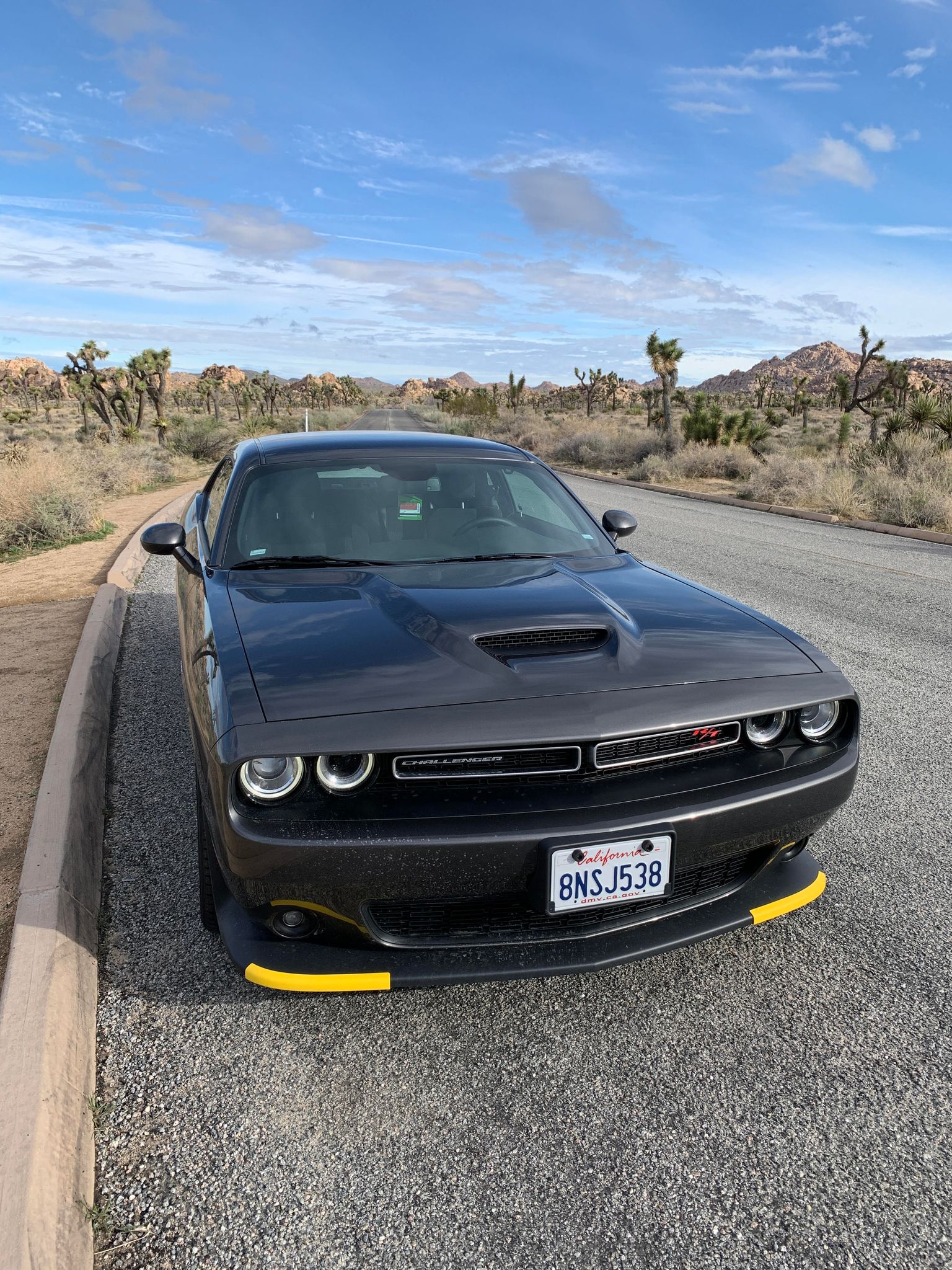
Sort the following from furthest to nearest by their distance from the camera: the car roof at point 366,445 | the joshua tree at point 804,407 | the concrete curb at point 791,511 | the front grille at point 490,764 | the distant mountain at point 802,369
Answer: the distant mountain at point 802,369
the joshua tree at point 804,407
the concrete curb at point 791,511
the car roof at point 366,445
the front grille at point 490,764

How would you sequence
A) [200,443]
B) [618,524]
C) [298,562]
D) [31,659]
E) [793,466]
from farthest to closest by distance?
[200,443]
[793,466]
[31,659]
[618,524]
[298,562]

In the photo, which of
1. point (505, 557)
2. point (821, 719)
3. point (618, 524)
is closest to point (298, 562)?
point (505, 557)

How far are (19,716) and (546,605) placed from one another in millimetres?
3192

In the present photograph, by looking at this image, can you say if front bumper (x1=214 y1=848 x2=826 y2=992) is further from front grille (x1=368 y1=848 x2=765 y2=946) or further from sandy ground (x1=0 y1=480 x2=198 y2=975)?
sandy ground (x1=0 y1=480 x2=198 y2=975)

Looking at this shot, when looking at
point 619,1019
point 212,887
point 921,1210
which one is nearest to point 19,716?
point 212,887

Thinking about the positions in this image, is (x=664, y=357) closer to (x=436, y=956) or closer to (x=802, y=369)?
(x=436, y=956)

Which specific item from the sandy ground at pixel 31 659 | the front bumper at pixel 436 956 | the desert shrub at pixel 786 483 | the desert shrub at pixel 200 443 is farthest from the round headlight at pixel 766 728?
the desert shrub at pixel 200 443

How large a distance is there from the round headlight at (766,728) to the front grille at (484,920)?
486 millimetres

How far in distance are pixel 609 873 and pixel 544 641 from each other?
703 millimetres

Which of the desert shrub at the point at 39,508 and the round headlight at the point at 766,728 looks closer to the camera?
the round headlight at the point at 766,728

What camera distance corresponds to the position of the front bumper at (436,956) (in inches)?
82.4

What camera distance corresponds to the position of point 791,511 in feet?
52.6

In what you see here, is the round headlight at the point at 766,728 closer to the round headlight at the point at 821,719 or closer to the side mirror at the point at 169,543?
the round headlight at the point at 821,719

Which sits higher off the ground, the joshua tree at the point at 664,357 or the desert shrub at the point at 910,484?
the joshua tree at the point at 664,357
